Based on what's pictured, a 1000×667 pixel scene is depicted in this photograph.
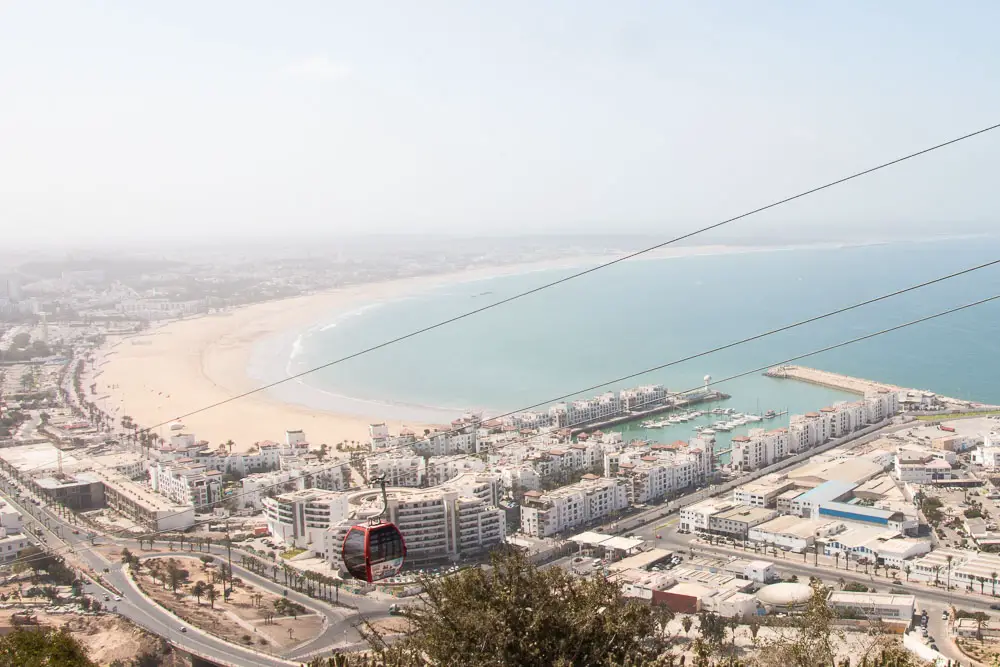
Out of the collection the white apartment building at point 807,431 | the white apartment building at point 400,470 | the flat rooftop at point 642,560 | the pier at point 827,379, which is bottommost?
the pier at point 827,379

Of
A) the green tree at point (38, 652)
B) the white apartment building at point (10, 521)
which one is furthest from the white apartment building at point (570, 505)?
the green tree at point (38, 652)

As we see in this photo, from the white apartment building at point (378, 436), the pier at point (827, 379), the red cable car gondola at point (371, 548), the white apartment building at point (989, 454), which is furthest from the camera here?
the pier at point (827, 379)

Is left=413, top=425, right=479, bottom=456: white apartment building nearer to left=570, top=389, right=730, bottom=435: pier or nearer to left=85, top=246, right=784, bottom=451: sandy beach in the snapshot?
left=85, top=246, right=784, bottom=451: sandy beach

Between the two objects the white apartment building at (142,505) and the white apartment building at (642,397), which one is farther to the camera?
the white apartment building at (642,397)

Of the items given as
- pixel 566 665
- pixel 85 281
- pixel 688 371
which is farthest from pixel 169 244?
pixel 566 665

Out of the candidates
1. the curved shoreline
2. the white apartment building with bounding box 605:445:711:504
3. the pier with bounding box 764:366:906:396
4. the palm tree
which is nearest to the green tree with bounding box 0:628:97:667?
the palm tree

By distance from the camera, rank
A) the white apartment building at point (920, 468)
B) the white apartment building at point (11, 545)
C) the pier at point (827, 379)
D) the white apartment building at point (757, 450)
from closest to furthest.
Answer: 1. the white apartment building at point (11, 545)
2. the white apartment building at point (920, 468)
3. the white apartment building at point (757, 450)
4. the pier at point (827, 379)

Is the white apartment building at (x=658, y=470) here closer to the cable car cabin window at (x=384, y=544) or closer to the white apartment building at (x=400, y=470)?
the white apartment building at (x=400, y=470)

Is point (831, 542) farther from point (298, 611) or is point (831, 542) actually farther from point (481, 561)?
point (298, 611)
